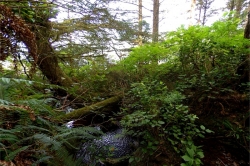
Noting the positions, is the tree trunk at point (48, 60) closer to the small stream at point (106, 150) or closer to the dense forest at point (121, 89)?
the dense forest at point (121, 89)

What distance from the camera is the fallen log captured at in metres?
3.14

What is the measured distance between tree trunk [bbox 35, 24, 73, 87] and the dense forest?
0.02 meters

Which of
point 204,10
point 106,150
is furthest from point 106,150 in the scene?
point 204,10

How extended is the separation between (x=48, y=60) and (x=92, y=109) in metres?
1.75

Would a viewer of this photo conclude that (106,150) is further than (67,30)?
No

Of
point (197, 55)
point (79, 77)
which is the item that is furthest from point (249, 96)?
point (79, 77)

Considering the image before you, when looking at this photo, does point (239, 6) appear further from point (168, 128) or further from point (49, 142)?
point (49, 142)

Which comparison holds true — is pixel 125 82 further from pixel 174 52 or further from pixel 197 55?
pixel 197 55

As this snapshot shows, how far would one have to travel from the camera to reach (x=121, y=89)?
402 centimetres

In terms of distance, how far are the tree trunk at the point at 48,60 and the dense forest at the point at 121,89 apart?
2cm

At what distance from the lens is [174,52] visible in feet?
11.4

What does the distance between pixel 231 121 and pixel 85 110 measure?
8.82 ft

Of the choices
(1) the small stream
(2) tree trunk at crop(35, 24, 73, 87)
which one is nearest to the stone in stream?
(1) the small stream

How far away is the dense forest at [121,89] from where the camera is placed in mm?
1888
